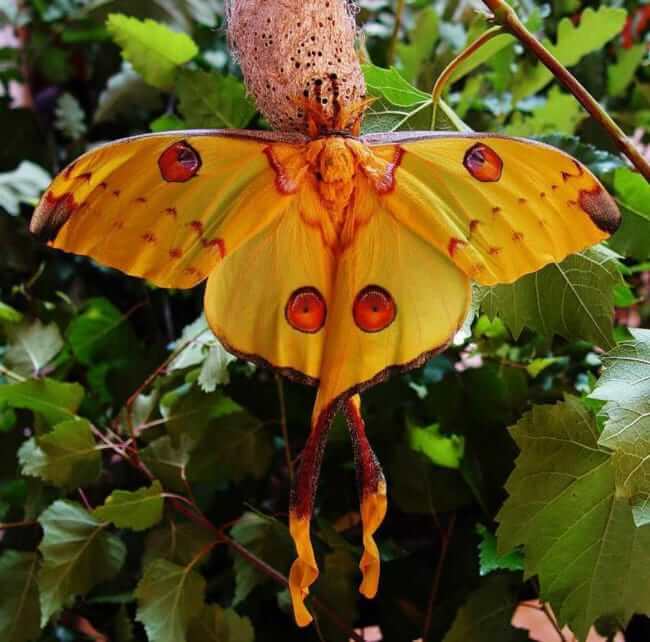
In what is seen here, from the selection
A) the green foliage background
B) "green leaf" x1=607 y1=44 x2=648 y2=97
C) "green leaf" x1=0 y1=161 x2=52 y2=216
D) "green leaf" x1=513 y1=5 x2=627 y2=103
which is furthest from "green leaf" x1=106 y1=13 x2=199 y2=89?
"green leaf" x1=607 y1=44 x2=648 y2=97

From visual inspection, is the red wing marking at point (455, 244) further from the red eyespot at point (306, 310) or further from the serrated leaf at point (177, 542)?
the serrated leaf at point (177, 542)

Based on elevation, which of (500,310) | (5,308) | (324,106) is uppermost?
(324,106)

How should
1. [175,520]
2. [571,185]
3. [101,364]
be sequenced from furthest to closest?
[101,364] < [175,520] < [571,185]

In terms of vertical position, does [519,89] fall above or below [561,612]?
above

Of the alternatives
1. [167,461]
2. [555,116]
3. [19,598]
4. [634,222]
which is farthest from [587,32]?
[19,598]

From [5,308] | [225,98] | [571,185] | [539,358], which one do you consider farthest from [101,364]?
[571,185]

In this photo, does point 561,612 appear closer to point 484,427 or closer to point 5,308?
point 484,427

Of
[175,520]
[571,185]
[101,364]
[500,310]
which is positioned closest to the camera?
[571,185]

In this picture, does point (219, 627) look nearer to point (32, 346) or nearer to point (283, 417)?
point (283, 417)
